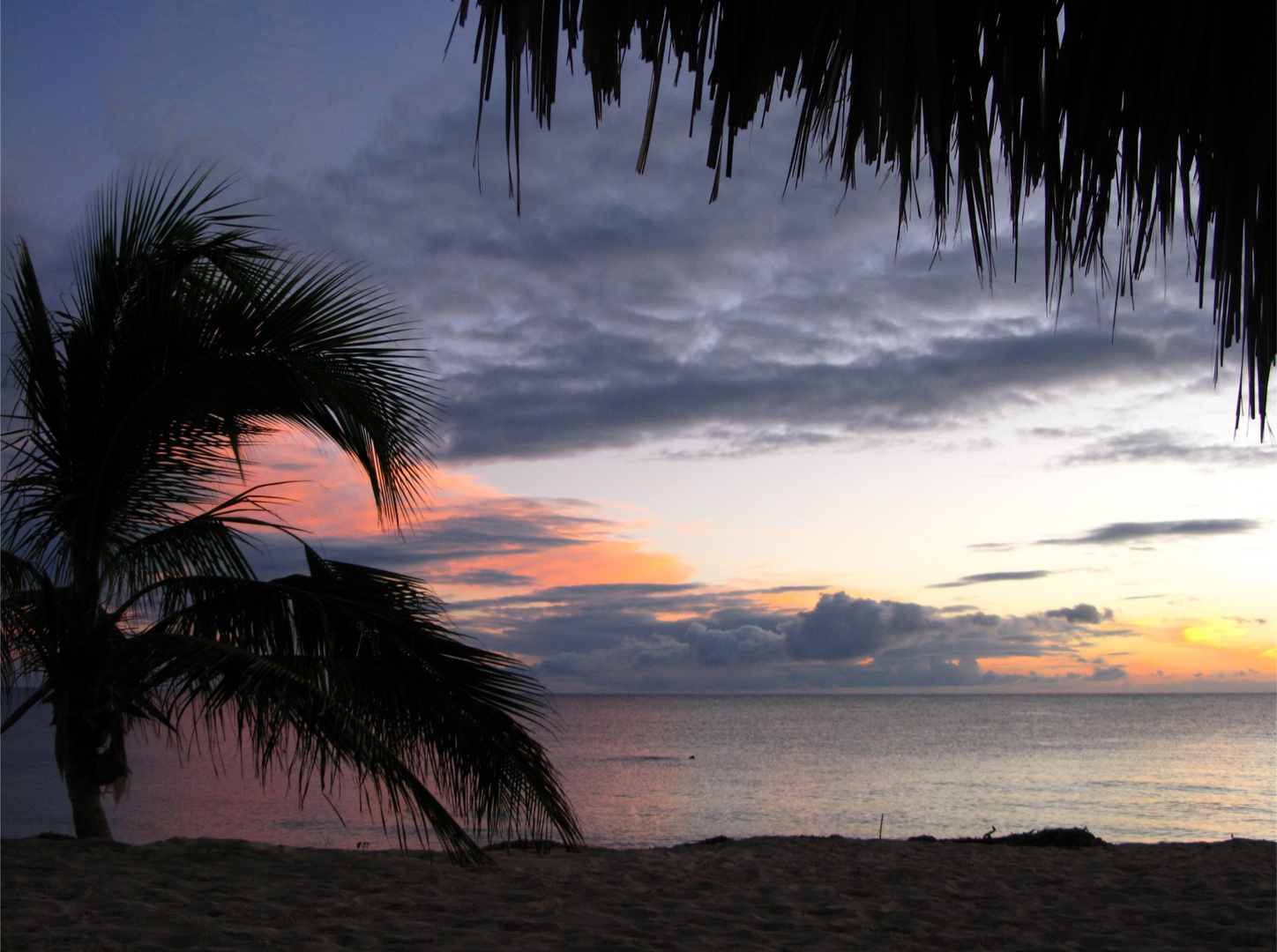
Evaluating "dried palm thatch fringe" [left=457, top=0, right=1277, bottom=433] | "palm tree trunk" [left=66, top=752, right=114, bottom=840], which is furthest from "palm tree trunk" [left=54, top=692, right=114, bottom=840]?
"dried palm thatch fringe" [left=457, top=0, right=1277, bottom=433]

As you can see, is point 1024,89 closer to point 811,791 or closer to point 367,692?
point 367,692

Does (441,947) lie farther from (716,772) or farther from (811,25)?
(716,772)

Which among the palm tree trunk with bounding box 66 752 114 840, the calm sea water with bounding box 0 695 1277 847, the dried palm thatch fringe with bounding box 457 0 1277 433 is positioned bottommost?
the calm sea water with bounding box 0 695 1277 847

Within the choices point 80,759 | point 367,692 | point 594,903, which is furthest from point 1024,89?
point 80,759

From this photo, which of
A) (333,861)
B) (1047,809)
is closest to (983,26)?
(333,861)

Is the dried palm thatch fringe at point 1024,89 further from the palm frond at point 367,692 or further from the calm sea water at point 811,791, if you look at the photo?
the calm sea water at point 811,791

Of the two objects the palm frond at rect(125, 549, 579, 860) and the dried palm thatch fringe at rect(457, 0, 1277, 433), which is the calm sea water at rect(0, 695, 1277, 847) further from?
the dried palm thatch fringe at rect(457, 0, 1277, 433)

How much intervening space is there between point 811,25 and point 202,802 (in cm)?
3017

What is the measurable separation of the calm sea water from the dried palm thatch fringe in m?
16.0

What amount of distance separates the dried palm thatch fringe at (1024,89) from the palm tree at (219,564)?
12.5 feet

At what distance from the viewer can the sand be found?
14.8 ft

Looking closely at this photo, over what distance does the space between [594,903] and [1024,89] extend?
5270mm

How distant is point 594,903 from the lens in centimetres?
548

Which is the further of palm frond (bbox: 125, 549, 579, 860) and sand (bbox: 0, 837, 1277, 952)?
palm frond (bbox: 125, 549, 579, 860)
